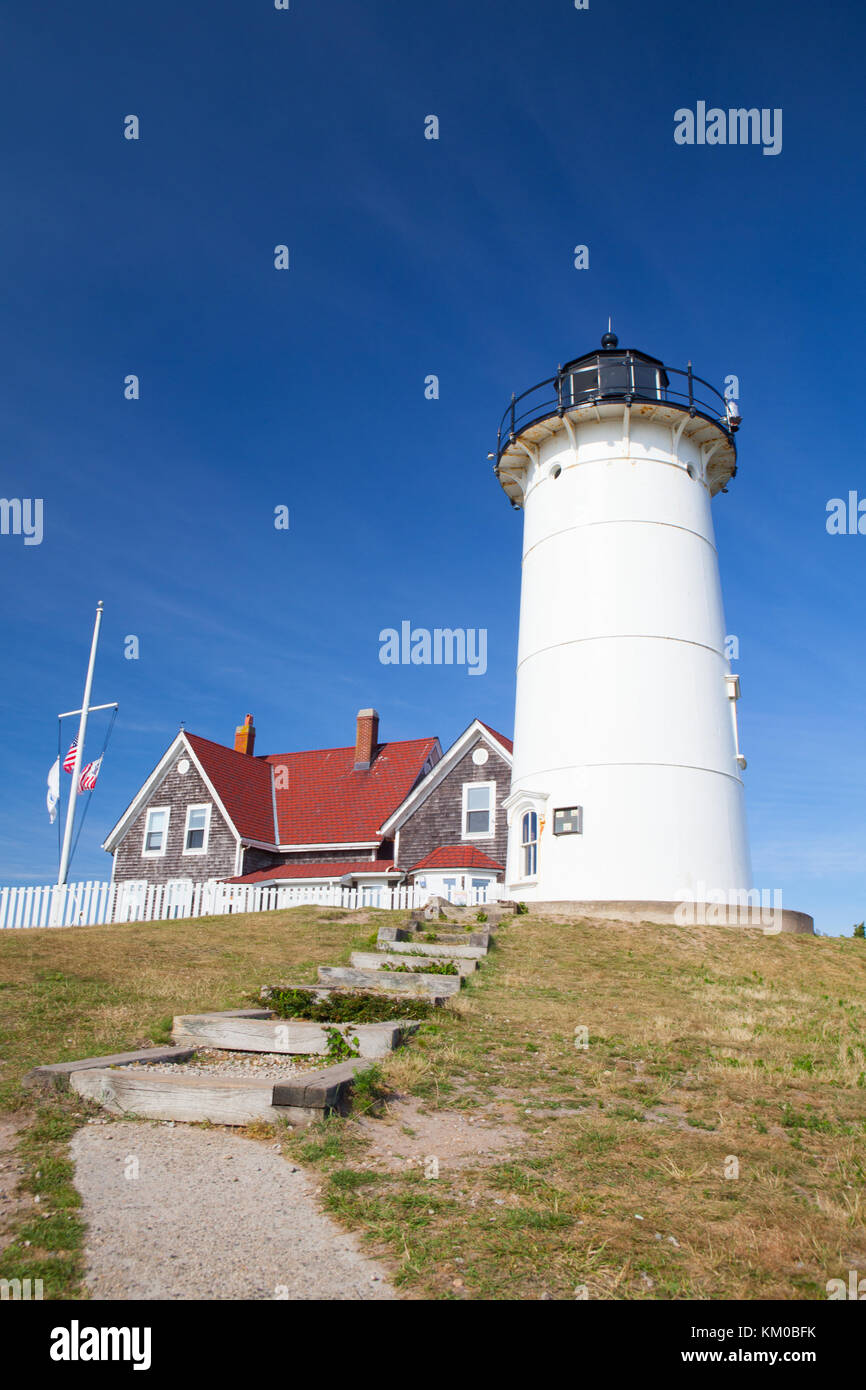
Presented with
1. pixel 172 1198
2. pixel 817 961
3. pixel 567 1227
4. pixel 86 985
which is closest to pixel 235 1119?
pixel 172 1198

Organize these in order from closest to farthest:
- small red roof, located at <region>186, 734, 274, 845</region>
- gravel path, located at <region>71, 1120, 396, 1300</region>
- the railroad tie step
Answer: gravel path, located at <region>71, 1120, 396, 1300</region>, the railroad tie step, small red roof, located at <region>186, 734, 274, 845</region>

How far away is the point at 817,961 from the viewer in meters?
16.9

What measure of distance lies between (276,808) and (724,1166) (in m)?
28.8

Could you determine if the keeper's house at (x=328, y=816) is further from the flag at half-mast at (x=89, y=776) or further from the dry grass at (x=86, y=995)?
the dry grass at (x=86, y=995)

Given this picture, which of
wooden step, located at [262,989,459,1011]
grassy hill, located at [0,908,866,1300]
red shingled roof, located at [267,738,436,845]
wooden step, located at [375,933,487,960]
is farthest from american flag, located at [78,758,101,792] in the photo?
wooden step, located at [262,989,459,1011]

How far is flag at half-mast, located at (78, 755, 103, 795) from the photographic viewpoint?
27.1m

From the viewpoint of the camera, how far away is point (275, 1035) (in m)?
8.49

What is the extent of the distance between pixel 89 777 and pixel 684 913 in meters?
18.0

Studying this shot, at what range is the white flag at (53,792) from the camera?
2730cm

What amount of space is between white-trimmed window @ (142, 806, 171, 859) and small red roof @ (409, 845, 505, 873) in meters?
10.0

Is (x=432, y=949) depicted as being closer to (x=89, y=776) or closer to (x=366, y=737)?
(x=89, y=776)

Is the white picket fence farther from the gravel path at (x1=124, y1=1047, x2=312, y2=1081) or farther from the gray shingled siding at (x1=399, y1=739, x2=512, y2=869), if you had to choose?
the gravel path at (x1=124, y1=1047, x2=312, y2=1081)

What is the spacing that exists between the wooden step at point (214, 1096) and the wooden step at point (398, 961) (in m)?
6.81
